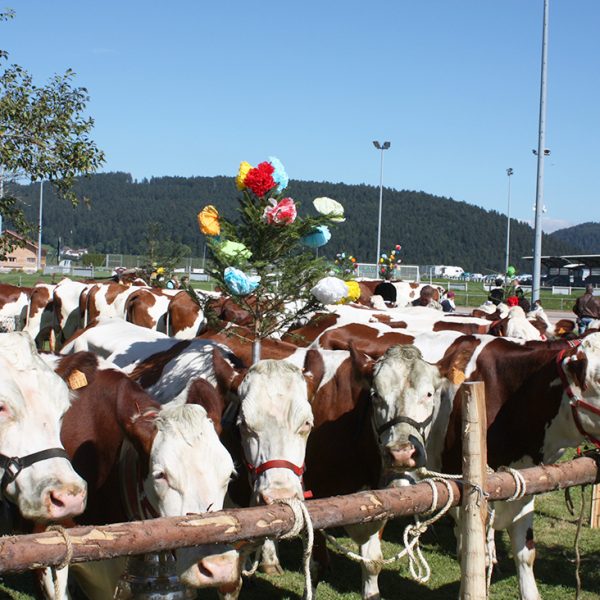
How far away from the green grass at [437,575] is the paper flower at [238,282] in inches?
85.3

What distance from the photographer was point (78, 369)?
5.04m

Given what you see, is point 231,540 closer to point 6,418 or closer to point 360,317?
point 6,418

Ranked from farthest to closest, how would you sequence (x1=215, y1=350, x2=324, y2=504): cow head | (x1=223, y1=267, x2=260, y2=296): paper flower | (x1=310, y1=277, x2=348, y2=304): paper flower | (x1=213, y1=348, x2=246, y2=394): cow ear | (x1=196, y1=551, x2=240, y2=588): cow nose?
(x1=310, y1=277, x2=348, y2=304): paper flower < (x1=223, y1=267, x2=260, y2=296): paper flower < (x1=213, y1=348, x2=246, y2=394): cow ear < (x1=215, y1=350, x2=324, y2=504): cow head < (x1=196, y1=551, x2=240, y2=588): cow nose

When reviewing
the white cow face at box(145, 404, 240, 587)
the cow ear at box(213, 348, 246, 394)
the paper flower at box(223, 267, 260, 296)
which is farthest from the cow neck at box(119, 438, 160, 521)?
the paper flower at box(223, 267, 260, 296)

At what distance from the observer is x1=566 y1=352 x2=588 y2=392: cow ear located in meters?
5.41

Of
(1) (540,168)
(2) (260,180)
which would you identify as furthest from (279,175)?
(1) (540,168)

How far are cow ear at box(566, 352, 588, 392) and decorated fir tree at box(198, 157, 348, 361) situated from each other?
1749 millimetres

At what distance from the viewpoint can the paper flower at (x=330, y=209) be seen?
6523 mm

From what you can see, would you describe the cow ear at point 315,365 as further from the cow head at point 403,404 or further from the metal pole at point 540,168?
the metal pole at point 540,168

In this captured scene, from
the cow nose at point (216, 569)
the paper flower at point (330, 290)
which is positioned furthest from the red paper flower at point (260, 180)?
the cow nose at point (216, 569)

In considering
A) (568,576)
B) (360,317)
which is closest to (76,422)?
(568,576)

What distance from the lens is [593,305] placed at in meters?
18.0

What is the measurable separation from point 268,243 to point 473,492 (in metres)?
3.07

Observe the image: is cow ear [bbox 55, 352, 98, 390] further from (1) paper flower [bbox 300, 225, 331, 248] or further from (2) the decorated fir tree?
(1) paper flower [bbox 300, 225, 331, 248]
